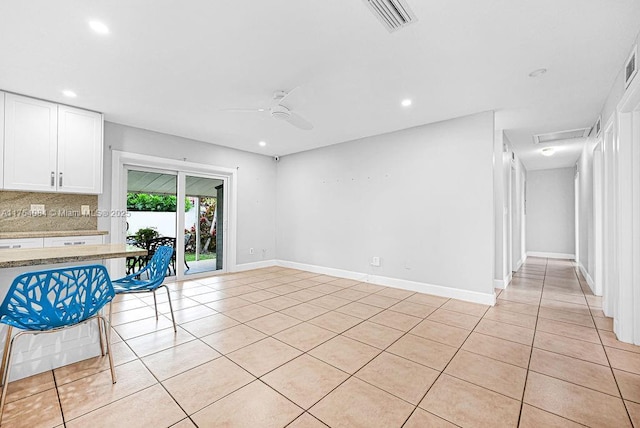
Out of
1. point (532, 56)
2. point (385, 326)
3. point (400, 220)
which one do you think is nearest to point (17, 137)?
point (385, 326)

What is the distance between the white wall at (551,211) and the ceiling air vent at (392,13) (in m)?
8.90

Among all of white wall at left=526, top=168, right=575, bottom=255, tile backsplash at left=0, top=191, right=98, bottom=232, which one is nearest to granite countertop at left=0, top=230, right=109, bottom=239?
tile backsplash at left=0, top=191, right=98, bottom=232

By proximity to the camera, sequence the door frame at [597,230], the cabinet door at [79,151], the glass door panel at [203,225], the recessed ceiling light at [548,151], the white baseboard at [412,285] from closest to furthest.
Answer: the cabinet door at [79,151], the white baseboard at [412,285], the door frame at [597,230], the glass door panel at [203,225], the recessed ceiling light at [548,151]

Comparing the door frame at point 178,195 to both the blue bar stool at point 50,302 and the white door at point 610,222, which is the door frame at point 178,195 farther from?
the white door at point 610,222

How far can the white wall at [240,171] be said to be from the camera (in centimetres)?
436

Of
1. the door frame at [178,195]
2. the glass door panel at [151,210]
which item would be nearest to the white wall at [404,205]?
the door frame at [178,195]

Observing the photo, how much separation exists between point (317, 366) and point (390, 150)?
12.2 ft

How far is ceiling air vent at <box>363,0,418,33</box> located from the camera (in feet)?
6.08

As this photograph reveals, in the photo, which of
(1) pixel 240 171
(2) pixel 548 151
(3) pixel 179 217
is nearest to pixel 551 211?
(2) pixel 548 151

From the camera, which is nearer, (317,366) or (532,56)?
(317,366)

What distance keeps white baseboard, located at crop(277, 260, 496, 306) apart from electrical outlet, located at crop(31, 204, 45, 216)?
430 cm

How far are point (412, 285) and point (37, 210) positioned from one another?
5.51 m

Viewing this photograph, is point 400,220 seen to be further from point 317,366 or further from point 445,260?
point 317,366

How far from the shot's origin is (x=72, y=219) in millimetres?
3986
